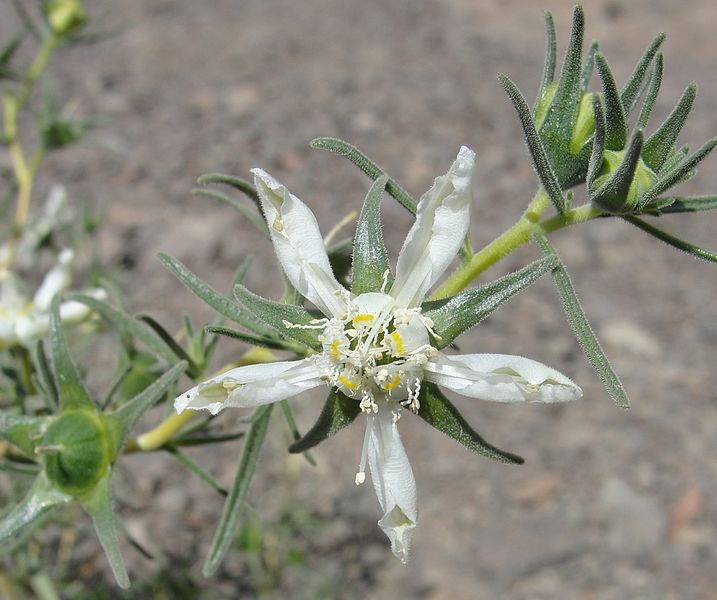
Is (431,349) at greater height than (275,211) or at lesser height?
lesser

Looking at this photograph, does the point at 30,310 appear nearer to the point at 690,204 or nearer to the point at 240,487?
the point at 240,487

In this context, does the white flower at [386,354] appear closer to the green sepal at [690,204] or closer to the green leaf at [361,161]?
the green leaf at [361,161]

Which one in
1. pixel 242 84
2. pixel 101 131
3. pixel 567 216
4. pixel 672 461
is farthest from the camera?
pixel 242 84

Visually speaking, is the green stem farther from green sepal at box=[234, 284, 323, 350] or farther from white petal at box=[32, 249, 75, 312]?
white petal at box=[32, 249, 75, 312]

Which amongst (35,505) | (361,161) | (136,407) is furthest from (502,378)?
(35,505)

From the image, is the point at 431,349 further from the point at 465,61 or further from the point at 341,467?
the point at 465,61

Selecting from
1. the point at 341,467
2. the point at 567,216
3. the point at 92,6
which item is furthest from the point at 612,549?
the point at 92,6

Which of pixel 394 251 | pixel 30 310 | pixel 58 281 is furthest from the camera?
pixel 394 251

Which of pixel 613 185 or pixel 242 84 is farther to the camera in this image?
pixel 242 84
